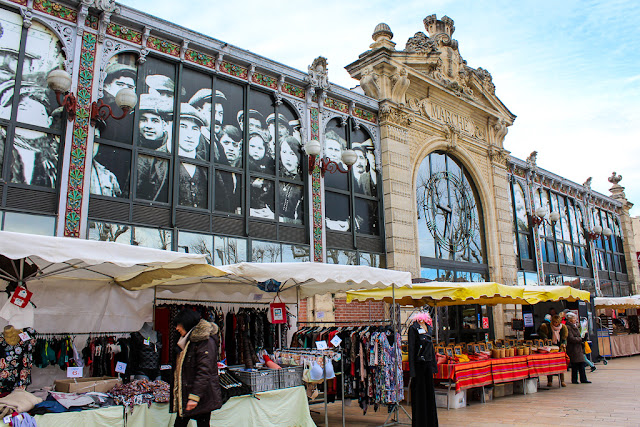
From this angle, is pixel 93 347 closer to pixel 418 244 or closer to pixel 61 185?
pixel 61 185

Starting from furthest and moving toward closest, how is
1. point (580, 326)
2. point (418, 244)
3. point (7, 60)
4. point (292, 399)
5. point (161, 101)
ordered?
point (580, 326), point (418, 244), point (161, 101), point (7, 60), point (292, 399)

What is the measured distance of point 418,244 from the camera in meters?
16.1

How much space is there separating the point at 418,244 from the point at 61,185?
1030 centimetres

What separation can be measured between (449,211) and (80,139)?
40.1 ft

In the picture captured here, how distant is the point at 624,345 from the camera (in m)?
21.7

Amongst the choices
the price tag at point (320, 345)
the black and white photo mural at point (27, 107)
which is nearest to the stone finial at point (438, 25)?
the black and white photo mural at point (27, 107)

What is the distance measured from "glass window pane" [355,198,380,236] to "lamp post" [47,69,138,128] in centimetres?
695

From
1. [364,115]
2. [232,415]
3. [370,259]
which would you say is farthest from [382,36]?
[232,415]

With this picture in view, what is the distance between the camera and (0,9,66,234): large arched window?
365 inches

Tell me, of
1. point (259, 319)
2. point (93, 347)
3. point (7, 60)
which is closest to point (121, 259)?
point (93, 347)

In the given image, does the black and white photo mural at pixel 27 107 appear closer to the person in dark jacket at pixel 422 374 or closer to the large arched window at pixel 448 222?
the person in dark jacket at pixel 422 374

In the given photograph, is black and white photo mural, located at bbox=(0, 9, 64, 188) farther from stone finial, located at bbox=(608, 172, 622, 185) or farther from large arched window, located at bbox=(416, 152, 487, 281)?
stone finial, located at bbox=(608, 172, 622, 185)

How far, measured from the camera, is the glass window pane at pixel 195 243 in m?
11.2

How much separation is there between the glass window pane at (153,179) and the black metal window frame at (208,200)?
0.09m
